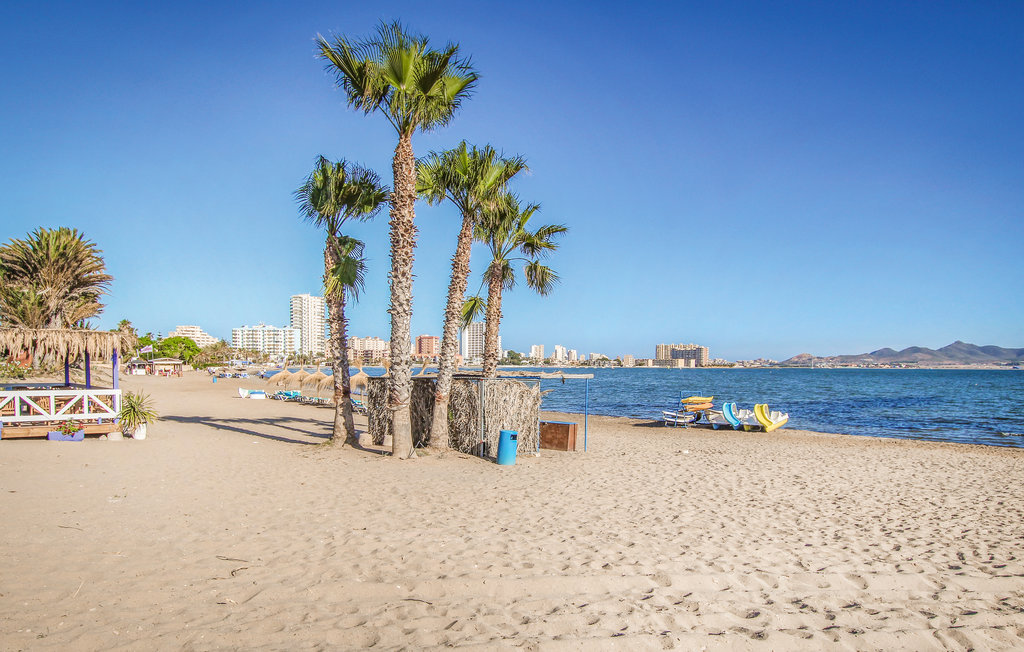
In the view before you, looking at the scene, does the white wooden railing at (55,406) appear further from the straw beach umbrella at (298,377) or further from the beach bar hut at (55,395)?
the straw beach umbrella at (298,377)

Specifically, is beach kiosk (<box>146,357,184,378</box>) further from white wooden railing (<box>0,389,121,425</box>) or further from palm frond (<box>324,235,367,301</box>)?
palm frond (<box>324,235,367,301</box>)

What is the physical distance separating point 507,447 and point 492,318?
4679 mm

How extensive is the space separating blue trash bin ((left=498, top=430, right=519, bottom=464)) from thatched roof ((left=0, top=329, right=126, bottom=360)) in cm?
1027

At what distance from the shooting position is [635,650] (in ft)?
12.3

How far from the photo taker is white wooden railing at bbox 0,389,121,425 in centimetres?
1296

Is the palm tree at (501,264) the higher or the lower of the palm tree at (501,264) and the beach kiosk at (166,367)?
the higher

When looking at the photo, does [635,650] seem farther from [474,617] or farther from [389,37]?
[389,37]

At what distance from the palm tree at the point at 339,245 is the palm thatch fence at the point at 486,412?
1.81m

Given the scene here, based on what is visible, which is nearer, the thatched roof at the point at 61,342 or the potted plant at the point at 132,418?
the thatched roof at the point at 61,342

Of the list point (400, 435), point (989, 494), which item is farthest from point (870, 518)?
point (400, 435)

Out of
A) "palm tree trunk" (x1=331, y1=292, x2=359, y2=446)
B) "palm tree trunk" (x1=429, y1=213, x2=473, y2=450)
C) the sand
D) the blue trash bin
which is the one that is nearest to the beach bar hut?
the sand

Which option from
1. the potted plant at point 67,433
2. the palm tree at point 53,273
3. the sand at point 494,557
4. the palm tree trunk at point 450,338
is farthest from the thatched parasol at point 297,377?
the sand at point 494,557

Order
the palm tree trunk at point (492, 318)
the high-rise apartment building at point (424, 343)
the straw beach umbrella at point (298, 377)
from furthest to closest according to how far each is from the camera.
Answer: the high-rise apartment building at point (424, 343), the straw beach umbrella at point (298, 377), the palm tree trunk at point (492, 318)

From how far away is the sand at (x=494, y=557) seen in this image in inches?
157
